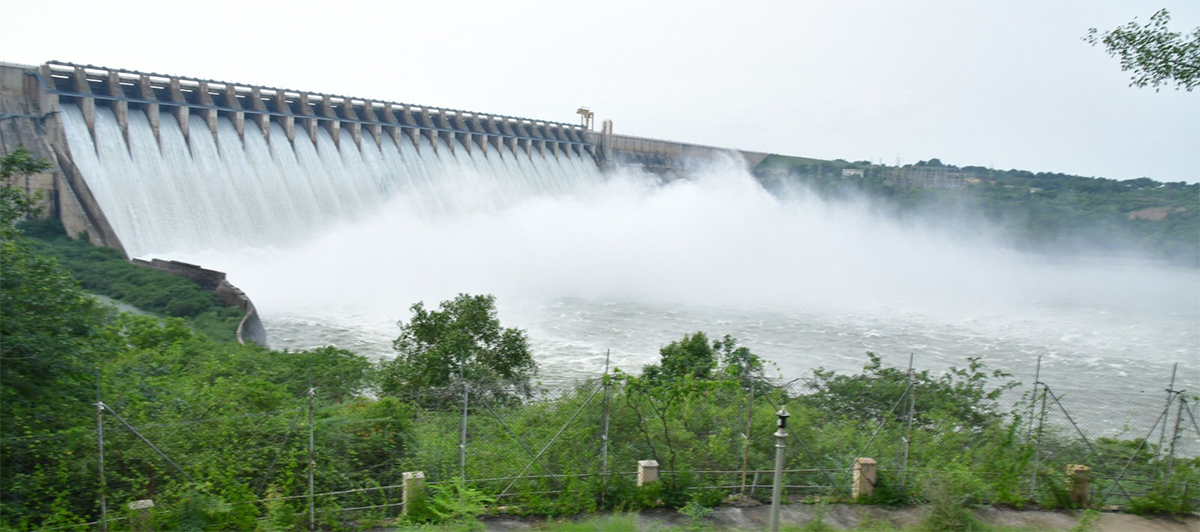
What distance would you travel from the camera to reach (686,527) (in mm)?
10883

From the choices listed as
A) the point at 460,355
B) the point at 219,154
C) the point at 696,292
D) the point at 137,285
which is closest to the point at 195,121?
the point at 219,154

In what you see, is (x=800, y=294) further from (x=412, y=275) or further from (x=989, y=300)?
(x=412, y=275)

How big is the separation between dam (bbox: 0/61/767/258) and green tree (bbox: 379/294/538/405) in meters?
20.0

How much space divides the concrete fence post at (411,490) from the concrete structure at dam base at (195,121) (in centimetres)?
1350

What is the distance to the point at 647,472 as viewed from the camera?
37.6 feet

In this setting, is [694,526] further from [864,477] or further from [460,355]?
[460,355]

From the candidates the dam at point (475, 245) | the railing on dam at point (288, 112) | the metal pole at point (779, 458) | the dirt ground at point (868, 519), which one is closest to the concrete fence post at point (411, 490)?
the dirt ground at point (868, 519)

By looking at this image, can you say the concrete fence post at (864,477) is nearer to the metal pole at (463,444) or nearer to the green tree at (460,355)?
the metal pole at (463,444)

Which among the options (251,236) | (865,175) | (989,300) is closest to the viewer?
(251,236)

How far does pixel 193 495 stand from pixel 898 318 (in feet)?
109

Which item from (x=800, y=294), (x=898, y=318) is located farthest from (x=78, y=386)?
(x=800, y=294)

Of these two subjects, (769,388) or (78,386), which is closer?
(78,386)

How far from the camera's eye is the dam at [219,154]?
32.4m

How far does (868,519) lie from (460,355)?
851 centimetres
